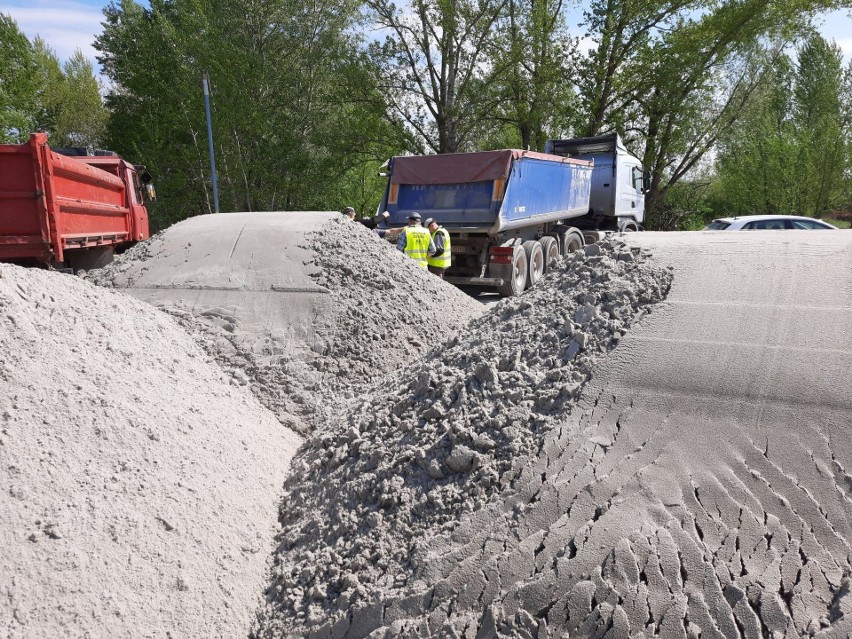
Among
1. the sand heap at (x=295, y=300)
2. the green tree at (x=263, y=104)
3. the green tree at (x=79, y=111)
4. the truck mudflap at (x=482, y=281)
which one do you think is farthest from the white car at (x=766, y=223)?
the green tree at (x=79, y=111)

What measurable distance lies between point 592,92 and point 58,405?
A: 71.6 feet

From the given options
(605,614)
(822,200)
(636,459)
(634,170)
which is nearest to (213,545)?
(605,614)

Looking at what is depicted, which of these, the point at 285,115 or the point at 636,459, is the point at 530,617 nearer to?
the point at 636,459

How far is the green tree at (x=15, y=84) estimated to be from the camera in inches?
686

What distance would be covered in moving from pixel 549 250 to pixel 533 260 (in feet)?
2.82

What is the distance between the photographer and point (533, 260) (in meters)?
11.3

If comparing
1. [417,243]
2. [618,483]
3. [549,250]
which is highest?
[417,243]

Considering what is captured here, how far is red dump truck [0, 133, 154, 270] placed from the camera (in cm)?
762

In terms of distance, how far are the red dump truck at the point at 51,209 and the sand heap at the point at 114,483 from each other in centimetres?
426

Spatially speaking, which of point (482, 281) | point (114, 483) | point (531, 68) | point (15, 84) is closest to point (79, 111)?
point (15, 84)

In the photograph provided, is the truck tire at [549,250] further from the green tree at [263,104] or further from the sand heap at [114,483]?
the green tree at [263,104]

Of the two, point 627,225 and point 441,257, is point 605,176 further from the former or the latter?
point 441,257

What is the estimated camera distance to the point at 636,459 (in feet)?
9.25

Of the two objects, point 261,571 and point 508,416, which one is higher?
point 508,416
